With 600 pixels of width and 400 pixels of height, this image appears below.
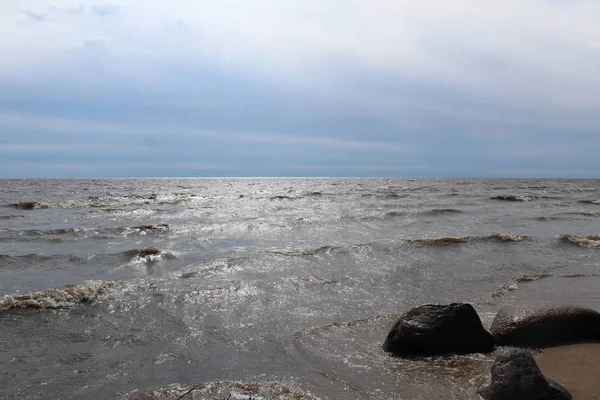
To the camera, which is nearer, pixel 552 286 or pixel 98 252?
pixel 552 286

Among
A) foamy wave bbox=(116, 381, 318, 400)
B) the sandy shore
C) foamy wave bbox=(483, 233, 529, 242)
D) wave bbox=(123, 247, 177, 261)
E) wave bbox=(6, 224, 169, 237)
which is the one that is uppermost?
foamy wave bbox=(483, 233, 529, 242)

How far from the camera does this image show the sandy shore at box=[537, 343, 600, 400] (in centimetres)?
413

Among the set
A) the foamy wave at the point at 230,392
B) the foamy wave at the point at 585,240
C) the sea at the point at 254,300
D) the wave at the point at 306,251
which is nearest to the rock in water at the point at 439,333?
the sea at the point at 254,300

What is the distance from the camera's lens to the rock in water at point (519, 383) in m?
3.78

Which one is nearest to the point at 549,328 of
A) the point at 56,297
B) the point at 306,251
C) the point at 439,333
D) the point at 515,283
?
the point at 439,333

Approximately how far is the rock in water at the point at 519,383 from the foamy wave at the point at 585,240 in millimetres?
10765

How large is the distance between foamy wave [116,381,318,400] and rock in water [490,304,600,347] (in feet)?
9.37

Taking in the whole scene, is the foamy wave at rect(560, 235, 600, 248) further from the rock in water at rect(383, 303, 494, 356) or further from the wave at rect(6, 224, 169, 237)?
the wave at rect(6, 224, 169, 237)

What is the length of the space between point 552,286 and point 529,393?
534cm

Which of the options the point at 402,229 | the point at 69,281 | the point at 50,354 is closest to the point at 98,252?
the point at 69,281

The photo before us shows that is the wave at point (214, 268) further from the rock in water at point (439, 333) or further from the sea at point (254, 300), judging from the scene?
the rock in water at point (439, 333)

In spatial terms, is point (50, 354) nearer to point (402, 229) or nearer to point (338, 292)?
point (338, 292)

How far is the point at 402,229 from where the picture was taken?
53.4ft

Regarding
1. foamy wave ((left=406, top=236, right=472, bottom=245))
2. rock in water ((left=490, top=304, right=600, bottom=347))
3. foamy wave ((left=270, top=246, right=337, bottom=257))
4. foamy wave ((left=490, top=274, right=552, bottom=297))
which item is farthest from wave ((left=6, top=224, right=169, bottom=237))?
rock in water ((left=490, top=304, right=600, bottom=347))
